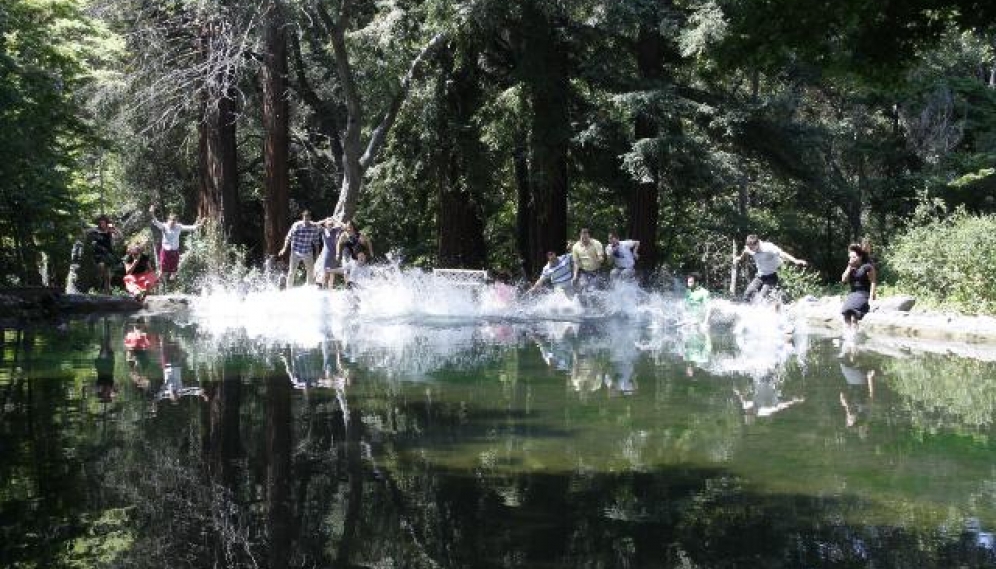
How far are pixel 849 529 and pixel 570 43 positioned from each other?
22.6m

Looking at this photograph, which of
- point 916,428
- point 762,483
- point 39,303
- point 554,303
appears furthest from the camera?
point 554,303

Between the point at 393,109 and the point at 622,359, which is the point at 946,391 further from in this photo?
the point at 393,109

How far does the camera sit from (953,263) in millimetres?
21203

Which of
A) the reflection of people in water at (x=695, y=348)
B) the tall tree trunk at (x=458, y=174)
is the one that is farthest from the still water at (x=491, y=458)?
the tall tree trunk at (x=458, y=174)

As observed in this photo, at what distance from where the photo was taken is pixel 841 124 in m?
32.6

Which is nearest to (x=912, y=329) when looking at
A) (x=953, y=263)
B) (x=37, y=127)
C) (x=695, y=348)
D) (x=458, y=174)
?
(x=953, y=263)

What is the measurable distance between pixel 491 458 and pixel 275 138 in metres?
21.0

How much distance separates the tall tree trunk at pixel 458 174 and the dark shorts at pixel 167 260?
22.5ft

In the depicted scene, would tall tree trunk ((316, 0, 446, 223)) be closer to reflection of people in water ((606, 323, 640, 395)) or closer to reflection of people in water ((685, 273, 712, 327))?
reflection of people in water ((685, 273, 712, 327))

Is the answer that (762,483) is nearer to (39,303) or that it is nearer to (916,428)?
(916,428)

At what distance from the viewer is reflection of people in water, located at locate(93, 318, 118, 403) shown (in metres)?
11.2

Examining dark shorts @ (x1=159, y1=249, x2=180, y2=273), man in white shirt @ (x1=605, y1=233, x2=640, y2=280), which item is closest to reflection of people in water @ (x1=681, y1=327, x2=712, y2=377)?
man in white shirt @ (x1=605, y1=233, x2=640, y2=280)

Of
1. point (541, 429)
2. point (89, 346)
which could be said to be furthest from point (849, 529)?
point (89, 346)

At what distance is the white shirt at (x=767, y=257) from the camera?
1958 centimetres
